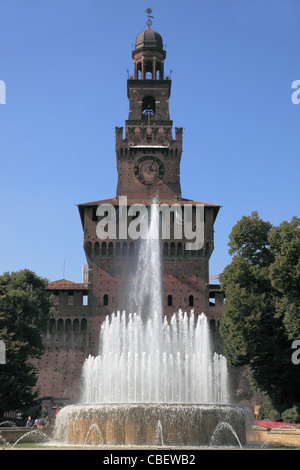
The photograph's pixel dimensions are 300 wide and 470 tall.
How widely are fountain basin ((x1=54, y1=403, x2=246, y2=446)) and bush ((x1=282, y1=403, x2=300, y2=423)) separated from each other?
25.7 feet

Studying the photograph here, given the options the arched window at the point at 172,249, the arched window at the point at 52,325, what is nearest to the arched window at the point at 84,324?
the arched window at the point at 52,325

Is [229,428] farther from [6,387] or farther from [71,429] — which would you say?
[6,387]

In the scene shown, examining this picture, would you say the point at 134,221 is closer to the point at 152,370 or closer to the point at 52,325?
the point at 52,325

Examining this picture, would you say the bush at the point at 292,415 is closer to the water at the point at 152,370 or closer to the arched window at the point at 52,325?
the water at the point at 152,370

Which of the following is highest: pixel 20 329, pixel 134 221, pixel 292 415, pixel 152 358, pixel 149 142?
pixel 149 142

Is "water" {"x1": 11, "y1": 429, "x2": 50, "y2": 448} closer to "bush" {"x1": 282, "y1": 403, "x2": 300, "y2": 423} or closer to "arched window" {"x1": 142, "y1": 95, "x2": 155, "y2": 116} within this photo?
"bush" {"x1": 282, "y1": 403, "x2": 300, "y2": 423}

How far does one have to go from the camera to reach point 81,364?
145 feet

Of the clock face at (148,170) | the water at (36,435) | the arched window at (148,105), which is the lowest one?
the water at (36,435)

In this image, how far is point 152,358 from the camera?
109 ft

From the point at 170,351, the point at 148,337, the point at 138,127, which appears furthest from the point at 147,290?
the point at 138,127

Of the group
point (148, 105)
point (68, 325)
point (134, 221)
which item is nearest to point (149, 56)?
point (148, 105)

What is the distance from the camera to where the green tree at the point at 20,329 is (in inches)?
1271

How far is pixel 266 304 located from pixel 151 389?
286 inches

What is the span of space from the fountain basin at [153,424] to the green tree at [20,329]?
12887 mm
